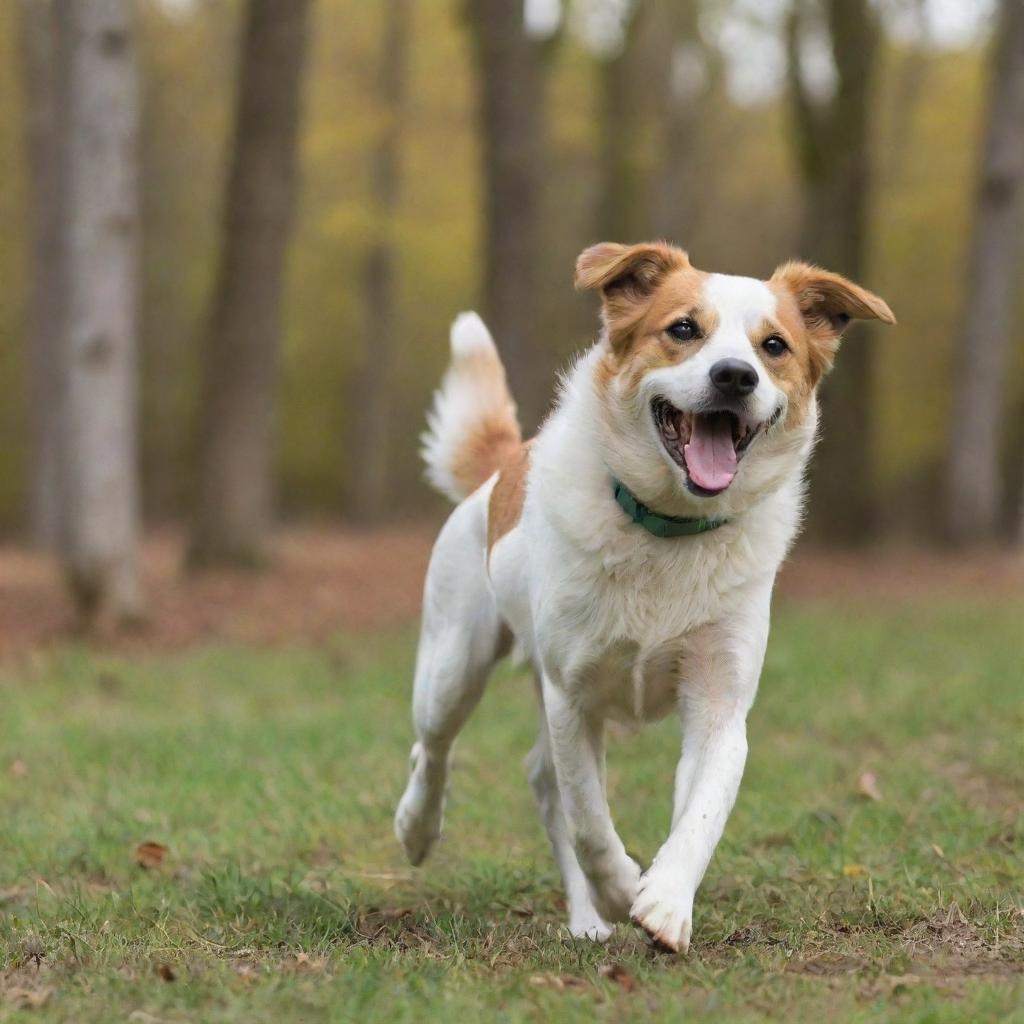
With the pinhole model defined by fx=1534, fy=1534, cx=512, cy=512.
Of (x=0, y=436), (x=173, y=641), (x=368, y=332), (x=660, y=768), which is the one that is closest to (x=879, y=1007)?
(x=660, y=768)

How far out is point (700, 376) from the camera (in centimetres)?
411

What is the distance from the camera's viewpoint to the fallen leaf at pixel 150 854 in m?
5.46

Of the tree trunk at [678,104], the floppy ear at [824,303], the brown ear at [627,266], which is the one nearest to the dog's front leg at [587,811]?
the brown ear at [627,266]

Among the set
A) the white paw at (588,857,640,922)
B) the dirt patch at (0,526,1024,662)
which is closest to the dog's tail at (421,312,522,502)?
the white paw at (588,857,640,922)

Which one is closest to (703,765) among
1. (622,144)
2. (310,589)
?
(310,589)

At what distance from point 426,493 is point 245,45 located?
22.5 meters

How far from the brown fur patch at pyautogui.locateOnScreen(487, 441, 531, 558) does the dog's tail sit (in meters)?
0.39

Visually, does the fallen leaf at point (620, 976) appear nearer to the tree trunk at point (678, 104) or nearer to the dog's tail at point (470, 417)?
the dog's tail at point (470, 417)

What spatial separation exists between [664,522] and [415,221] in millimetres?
20972

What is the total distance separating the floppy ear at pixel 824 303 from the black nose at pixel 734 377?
558 millimetres

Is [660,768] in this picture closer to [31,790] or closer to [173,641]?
[31,790]

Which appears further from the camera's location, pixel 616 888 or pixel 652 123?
pixel 652 123

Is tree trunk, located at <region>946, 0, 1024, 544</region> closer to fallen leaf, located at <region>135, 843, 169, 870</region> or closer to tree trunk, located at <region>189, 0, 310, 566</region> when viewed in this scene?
tree trunk, located at <region>189, 0, 310, 566</region>

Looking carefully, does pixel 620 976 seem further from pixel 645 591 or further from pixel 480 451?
pixel 480 451
